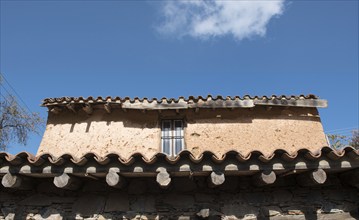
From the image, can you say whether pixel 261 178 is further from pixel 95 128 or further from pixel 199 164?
pixel 95 128

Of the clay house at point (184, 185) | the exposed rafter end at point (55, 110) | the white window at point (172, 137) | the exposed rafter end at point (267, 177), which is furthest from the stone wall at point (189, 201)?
the exposed rafter end at point (55, 110)

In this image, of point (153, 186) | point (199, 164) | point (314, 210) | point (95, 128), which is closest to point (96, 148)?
point (95, 128)

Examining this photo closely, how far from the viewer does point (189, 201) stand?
129 inches

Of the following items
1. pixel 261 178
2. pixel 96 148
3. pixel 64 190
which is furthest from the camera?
pixel 96 148

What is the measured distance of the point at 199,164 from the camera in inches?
116

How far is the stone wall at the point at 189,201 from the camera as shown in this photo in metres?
3.21

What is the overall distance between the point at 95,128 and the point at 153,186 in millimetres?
4589

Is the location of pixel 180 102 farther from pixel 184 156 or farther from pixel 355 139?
pixel 355 139

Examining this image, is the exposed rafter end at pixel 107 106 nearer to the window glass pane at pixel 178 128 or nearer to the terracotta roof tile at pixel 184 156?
the window glass pane at pixel 178 128

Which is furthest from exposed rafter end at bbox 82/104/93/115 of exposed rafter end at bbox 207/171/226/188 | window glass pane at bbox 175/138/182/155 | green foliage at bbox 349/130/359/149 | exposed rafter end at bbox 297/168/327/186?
green foliage at bbox 349/130/359/149

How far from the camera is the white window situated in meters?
7.19

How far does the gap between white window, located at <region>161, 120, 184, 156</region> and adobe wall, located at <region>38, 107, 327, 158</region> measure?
0.57 ft

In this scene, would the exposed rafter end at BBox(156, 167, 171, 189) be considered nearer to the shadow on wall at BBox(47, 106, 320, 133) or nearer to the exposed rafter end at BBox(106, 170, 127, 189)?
the exposed rafter end at BBox(106, 170, 127, 189)

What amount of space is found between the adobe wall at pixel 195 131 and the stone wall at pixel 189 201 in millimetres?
3620
